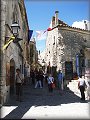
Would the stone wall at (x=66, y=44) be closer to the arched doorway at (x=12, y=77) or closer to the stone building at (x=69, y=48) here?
the stone building at (x=69, y=48)

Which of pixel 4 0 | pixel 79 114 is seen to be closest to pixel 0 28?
pixel 4 0

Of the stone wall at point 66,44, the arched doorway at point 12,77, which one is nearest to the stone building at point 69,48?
the stone wall at point 66,44

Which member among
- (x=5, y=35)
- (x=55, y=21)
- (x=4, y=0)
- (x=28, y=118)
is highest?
(x=55, y=21)

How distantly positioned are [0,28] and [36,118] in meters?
4.61

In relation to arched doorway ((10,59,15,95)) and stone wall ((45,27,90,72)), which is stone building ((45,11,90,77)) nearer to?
stone wall ((45,27,90,72))

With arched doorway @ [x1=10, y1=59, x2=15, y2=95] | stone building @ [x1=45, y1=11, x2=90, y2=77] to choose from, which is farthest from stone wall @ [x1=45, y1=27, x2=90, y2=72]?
arched doorway @ [x1=10, y1=59, x2=15, y2=95]

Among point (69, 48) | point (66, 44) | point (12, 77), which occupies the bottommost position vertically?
point (12, 77)

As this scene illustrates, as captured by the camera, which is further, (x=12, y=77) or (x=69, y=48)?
(x=69, y=48)

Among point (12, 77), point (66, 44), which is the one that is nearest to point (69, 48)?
point (66, 44)

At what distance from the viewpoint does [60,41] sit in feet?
91.2

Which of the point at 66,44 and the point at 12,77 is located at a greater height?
the point at 66,44

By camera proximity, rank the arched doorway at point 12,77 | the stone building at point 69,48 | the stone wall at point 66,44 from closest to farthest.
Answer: the arched doorway at point 12,77 < the stone building at point 69,48 < the stone wall at point 66,44

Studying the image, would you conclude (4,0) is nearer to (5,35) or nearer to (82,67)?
(5,35)

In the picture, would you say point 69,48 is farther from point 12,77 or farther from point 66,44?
point 12,77
